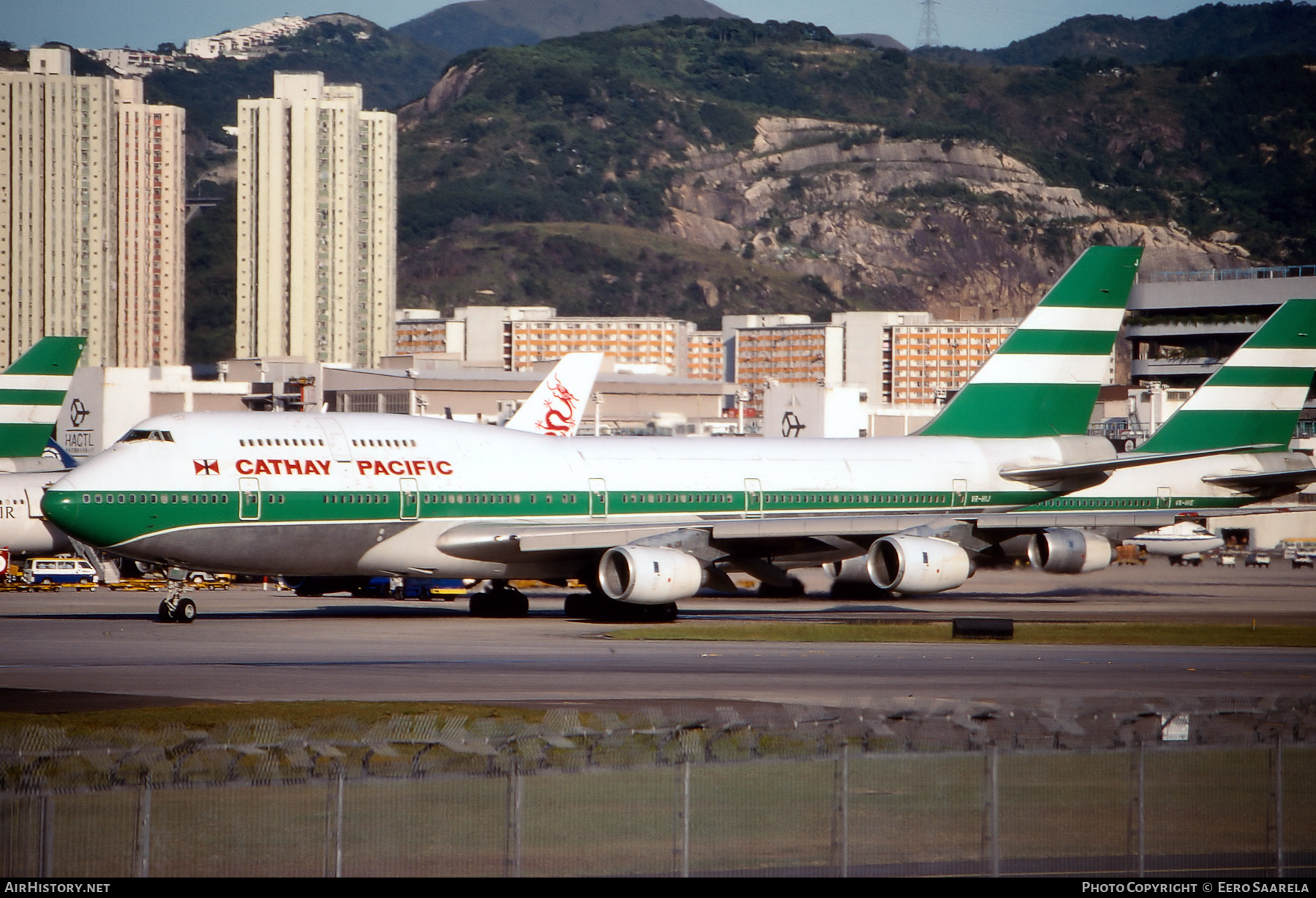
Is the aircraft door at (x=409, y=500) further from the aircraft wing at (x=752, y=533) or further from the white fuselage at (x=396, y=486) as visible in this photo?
the aircraft wing at (x=752, y=533)

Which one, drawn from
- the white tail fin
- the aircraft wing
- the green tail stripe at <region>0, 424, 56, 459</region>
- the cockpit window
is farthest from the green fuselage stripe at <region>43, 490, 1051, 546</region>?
the green tail stripe at <region>0, 424, 56, 459</region>

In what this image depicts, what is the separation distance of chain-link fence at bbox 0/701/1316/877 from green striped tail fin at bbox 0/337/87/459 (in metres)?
44.2

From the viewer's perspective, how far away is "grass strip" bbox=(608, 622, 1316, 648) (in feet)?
123

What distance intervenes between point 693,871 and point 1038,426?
41.7 metres

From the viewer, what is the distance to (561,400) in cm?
6494

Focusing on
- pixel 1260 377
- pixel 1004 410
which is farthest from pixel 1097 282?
pixel 1260 377

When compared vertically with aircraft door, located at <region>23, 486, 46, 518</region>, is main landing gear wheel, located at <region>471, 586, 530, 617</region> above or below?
below

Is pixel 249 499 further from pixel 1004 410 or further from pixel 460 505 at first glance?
pixel 1004 410

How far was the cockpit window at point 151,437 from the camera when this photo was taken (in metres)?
39.5

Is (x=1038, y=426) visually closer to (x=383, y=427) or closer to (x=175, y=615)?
(x=383, y=427)

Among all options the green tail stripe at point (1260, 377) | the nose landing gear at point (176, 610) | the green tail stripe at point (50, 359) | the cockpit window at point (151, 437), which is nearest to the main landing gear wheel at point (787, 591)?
the green tail stripe at point (1260, 377)

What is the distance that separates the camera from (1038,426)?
52.7 metres

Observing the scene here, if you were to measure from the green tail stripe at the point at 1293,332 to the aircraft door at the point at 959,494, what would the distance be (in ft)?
45.7

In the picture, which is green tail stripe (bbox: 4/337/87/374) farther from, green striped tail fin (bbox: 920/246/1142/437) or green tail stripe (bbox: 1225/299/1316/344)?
green tail stripe (bbox: 1225/299/1316/344)
